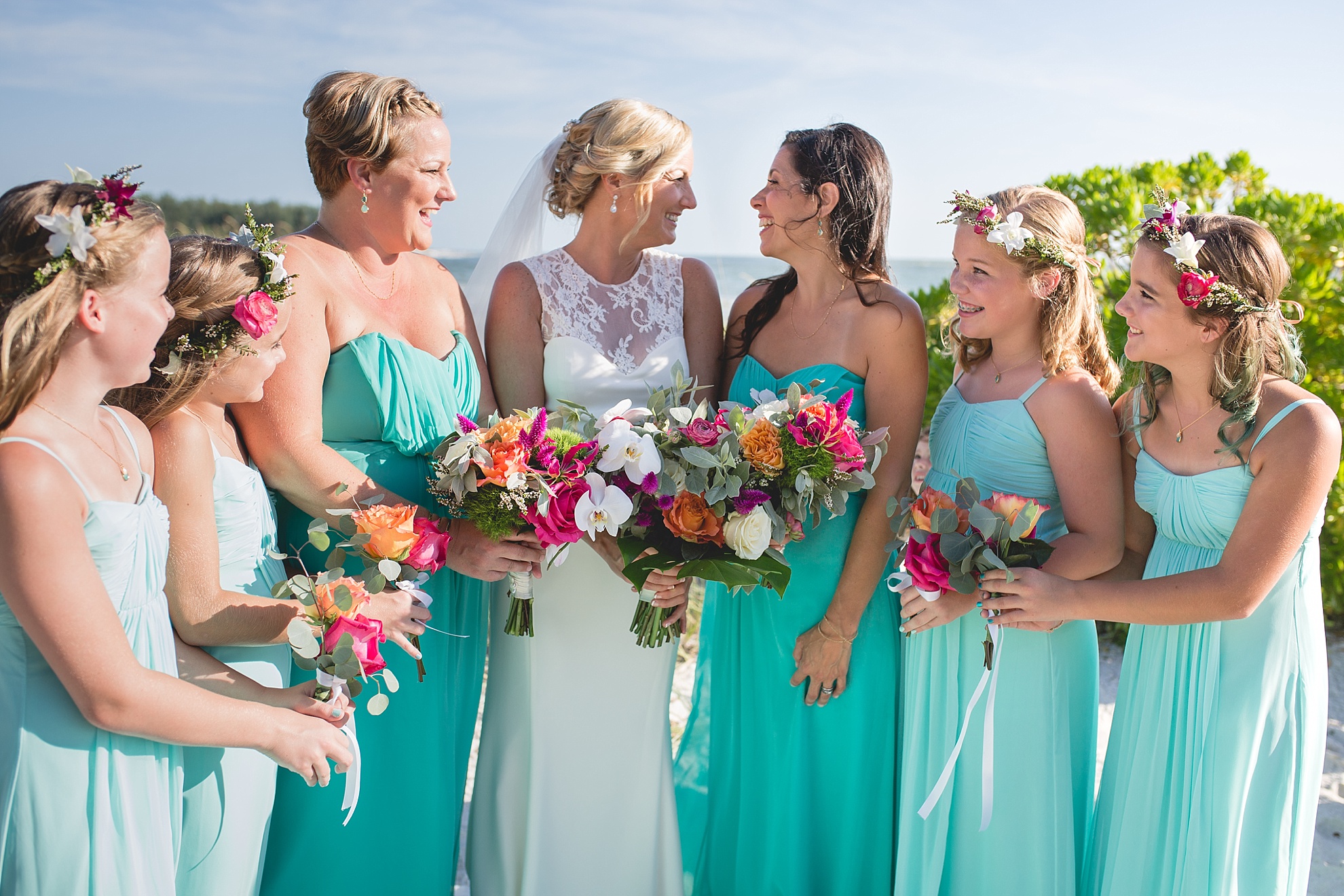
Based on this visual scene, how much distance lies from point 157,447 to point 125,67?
110ft

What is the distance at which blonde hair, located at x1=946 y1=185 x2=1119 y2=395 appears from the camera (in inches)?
134

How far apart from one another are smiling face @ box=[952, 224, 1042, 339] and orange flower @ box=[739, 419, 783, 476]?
99 centimetres

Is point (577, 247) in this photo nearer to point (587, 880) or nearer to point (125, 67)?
point (587, 880)

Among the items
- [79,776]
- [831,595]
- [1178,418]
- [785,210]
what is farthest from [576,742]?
[1178,418]

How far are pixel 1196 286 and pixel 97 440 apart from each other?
9.97ft

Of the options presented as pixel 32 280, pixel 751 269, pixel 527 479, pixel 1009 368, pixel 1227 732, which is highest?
pixel 751 269

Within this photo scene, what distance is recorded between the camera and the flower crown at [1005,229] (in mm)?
3285

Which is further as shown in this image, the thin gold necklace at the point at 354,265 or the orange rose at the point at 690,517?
the thin gold necklace at the point at 354,265

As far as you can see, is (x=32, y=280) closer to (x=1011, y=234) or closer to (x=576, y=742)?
(x=576, y=742)

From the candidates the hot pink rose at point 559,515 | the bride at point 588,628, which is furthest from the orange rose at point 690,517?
the bride at point 588,628

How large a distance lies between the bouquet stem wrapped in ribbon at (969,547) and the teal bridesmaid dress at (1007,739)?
0.18 m

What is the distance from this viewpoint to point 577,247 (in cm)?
407

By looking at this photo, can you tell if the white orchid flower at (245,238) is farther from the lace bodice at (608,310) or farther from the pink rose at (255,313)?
the lace bodice at (608,310)

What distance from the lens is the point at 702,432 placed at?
3029 mm
